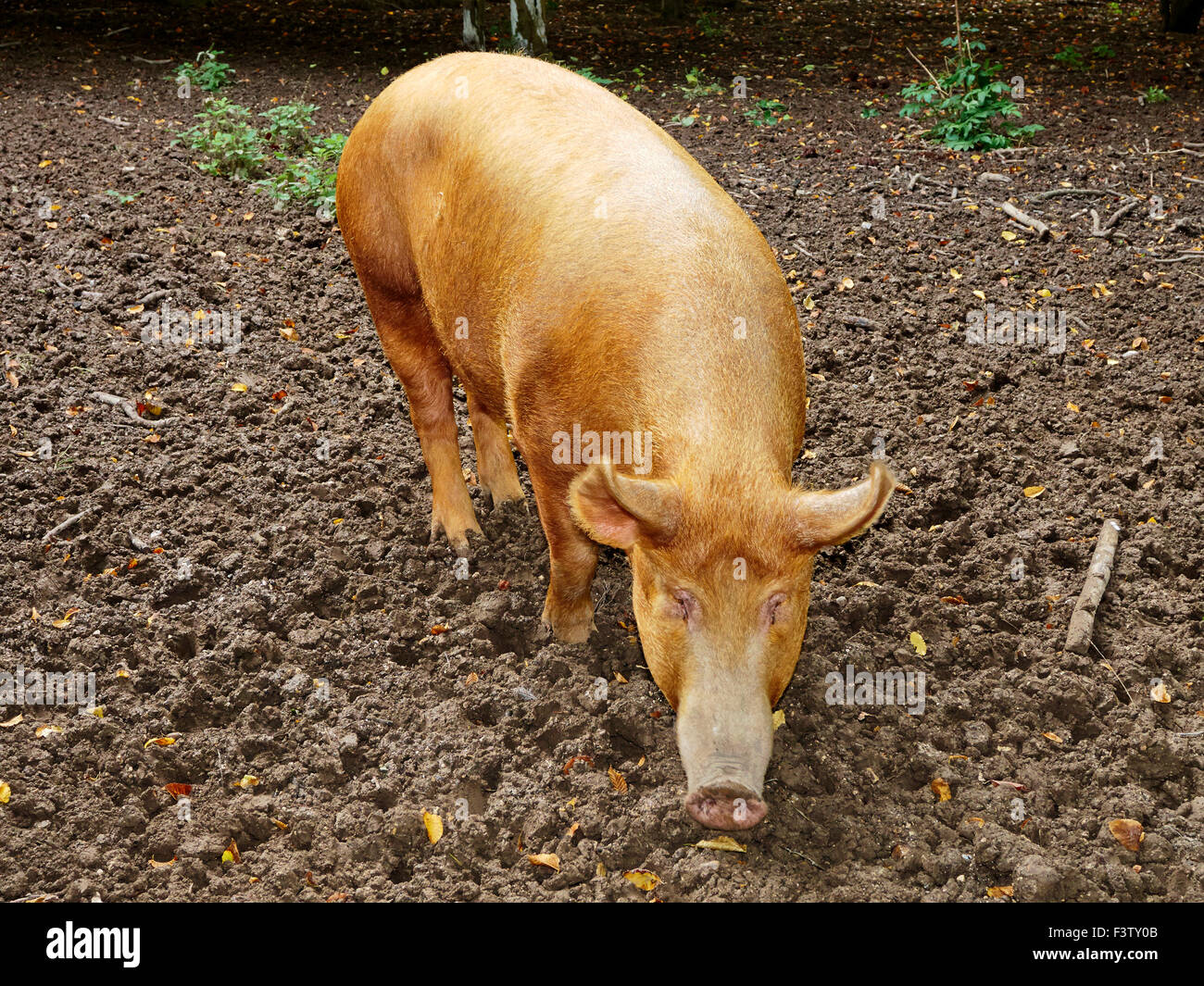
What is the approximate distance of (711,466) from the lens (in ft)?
9.26

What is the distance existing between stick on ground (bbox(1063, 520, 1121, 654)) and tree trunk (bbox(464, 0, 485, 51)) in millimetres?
9501

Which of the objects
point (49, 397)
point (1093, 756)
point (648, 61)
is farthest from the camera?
point (648, 61)

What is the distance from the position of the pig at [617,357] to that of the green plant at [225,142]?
3.98 m

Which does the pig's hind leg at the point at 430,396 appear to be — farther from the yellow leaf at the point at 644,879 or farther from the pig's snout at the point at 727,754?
the pig's snout at the point at 727,754

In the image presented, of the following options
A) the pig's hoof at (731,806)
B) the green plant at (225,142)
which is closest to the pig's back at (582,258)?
the pig's hoof at (731,806)

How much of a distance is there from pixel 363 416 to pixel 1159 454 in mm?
3974

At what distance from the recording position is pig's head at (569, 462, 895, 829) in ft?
8.87

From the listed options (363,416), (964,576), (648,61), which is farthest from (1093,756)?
(648,61)

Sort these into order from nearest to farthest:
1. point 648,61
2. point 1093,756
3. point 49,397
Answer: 1. point 1093,756
2. point 49,397
3. point 648,61

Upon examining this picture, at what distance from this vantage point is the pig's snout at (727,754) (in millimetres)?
2701

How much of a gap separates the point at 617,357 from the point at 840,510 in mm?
876

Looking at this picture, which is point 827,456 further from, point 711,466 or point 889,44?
point 889,44

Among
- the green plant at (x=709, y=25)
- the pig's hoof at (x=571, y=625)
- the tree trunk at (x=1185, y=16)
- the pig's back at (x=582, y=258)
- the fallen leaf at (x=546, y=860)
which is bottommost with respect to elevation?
the fallen leaf at (x=546, y=860)

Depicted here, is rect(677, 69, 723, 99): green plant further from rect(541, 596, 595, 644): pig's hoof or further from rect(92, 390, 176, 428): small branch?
rect(541, 596, 595, 644): pig's hoof
